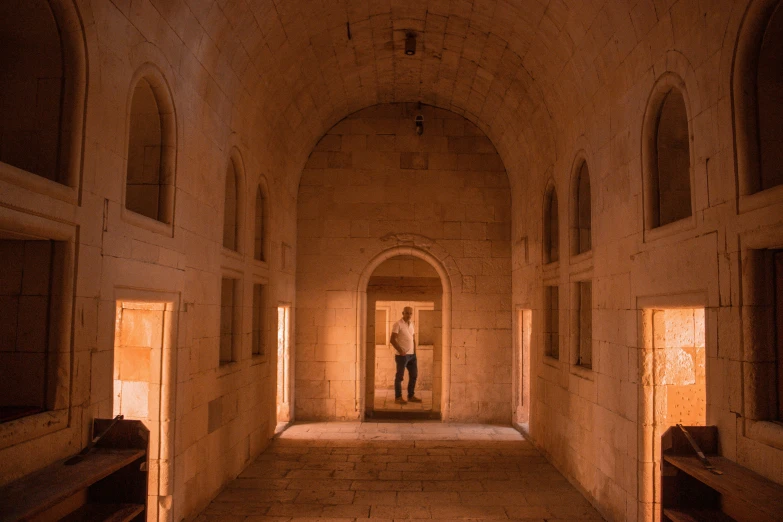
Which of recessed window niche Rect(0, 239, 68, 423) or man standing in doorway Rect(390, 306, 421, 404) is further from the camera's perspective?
man standing in doorway Rect(390, 306, 421, 404)

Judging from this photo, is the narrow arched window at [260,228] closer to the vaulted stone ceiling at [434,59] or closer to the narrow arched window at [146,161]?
the vaulted stone ceiling at [434,59]

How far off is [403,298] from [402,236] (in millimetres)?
1621

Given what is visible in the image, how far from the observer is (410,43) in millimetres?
8352

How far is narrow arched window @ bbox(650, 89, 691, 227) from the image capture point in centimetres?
515

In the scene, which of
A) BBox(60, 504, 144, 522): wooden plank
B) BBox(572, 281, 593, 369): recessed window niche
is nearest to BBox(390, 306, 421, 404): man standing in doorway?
BBox(572, 281, 593, 369): recessed window niche

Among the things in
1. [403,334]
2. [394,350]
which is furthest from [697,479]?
[394,350]

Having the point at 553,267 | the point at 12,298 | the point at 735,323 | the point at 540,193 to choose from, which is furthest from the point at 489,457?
the point at 12,298

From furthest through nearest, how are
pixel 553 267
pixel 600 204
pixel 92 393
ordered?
pixel 553 267
pixel 600 204
pixel 92 393

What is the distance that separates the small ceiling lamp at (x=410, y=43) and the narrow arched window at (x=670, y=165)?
391 centimetres

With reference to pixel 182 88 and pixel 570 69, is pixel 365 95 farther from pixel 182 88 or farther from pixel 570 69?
pixel 182 88

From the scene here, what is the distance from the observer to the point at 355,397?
10.6m

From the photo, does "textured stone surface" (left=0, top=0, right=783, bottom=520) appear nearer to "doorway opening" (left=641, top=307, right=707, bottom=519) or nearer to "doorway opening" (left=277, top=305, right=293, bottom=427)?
"doorway opening" (left=641, top=307, right=707, bottom=519)

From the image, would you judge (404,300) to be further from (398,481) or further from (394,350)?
(398,481)

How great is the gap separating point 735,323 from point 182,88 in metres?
4.29
